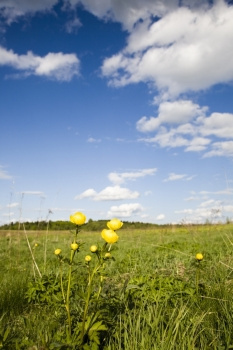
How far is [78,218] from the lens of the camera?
180 centimetres

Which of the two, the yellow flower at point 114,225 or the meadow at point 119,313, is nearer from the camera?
the yellow flower at point 114,225

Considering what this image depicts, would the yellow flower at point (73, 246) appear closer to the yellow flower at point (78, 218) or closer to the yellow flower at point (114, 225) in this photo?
the yellow flower at point (78, 218)

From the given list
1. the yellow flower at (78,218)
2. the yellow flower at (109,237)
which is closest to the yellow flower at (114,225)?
the yellow flower at (109,237)

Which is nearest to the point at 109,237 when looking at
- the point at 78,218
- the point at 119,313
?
the point at 78,218

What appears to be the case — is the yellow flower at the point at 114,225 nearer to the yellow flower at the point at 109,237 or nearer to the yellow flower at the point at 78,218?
the yellow flower at the point at 109,237

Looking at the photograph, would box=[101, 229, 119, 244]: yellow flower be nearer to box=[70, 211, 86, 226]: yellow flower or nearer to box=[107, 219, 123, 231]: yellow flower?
box=[107, 219, 123, 231]: yellow flower

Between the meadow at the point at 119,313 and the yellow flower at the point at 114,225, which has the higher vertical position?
the yellow flower at the point at 114,225

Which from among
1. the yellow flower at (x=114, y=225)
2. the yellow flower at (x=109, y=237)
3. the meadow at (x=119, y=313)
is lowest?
the meadow at (x=119, y=313)

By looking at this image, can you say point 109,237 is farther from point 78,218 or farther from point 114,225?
point 78,218

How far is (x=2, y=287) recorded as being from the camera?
11.7 feet

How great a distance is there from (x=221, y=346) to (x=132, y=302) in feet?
2.88

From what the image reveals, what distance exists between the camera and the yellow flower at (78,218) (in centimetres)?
179

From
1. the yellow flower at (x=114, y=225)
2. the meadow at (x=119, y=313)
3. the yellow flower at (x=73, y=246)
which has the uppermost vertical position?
the yellow flower at (x=114, y=225)

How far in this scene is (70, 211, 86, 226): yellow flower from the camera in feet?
5.86
